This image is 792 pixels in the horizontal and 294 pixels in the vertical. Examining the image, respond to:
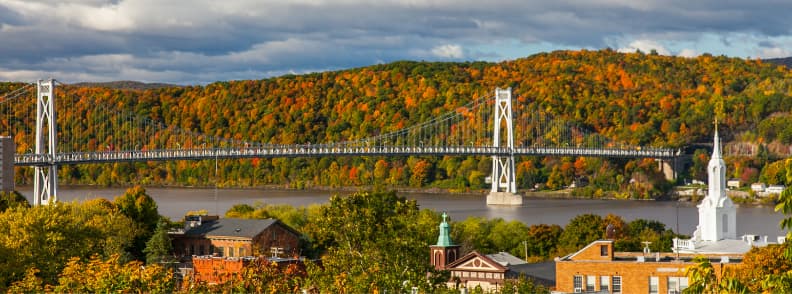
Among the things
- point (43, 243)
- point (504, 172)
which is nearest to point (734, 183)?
point (504, 172)

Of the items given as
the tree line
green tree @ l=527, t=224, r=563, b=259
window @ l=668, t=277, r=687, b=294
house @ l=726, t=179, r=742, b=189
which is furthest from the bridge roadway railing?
window @ l=668, t=277, r=687, b=294

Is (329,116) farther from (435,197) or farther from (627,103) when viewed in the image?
(435,197)

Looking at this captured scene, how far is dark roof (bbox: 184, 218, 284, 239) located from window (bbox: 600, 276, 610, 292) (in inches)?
456

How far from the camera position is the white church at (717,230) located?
33750 millimetres

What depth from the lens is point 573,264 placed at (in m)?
29.2

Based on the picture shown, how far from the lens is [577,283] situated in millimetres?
29156

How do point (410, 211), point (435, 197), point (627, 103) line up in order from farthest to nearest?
point (627, 103) < point (435, 197) < point (410, 211)

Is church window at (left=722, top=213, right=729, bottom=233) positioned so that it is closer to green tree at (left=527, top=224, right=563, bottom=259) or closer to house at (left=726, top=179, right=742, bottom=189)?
green tree at (left=527, top=224, right=563, bottom=259)

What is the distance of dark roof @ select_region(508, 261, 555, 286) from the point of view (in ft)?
98.4

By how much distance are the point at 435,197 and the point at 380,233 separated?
67007 mm

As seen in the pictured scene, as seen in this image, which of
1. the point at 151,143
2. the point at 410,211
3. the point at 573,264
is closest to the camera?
the point at 410,211

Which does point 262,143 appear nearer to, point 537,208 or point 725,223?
point 537,208

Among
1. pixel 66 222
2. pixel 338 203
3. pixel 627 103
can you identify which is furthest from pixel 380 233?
pixel 627 103

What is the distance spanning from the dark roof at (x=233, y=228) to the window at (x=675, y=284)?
1289 cm
